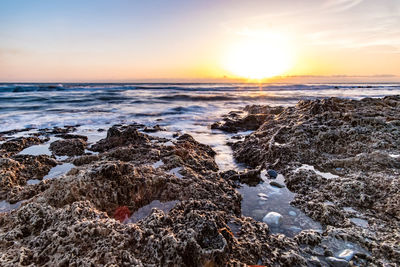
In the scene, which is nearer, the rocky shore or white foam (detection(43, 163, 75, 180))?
the rocky shore

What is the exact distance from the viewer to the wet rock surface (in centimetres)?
209

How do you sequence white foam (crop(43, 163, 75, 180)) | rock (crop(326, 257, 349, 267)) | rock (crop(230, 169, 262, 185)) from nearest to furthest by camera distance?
rock (crop(326, 257, 349, 267)) → rock (crop(230, 169, 262, 185)) → white foam (crop(43, 163, 75, 180))

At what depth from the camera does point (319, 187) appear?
291cm

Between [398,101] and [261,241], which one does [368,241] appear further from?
[398,101]

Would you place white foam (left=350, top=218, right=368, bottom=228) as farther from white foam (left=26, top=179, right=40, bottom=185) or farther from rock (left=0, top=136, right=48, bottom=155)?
rock (left=0, top=136, right=48, bottom=155)

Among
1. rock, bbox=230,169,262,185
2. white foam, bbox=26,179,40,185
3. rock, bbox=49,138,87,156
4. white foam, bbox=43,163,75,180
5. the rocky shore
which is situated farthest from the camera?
rock, bbox=49,138,87,156

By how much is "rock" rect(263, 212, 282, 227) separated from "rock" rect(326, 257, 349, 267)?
55 centimetres

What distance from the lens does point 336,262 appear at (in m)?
1.80

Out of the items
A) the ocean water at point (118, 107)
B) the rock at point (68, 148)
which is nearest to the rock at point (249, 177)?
the rock at point (68, 148)

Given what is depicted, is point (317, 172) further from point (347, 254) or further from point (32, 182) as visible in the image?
point (32, 182)

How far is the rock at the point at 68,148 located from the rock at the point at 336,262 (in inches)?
177

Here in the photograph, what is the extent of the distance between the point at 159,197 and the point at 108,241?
0.91m

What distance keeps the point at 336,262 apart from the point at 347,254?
148 millimetres

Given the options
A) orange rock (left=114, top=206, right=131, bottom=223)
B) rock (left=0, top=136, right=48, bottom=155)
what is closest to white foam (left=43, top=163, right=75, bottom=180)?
rock (left=0, top=136, right=48, bottom=155)
